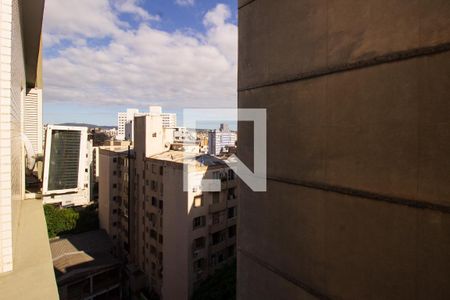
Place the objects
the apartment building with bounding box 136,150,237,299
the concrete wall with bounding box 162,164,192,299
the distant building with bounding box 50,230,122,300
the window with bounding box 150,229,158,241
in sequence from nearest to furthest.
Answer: the concrete wall with bounding box 162,164,192,299
the apartment building with bounding box 136,150,237,299
the window with bounding box 150,229,158,241
the distant building with bounding box 50,230,122,300

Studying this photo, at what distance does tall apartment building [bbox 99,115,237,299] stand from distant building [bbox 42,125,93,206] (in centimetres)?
956

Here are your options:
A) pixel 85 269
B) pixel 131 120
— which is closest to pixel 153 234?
pixel 85 269

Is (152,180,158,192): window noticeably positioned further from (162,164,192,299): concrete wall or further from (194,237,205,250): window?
(194,237,205,250): window

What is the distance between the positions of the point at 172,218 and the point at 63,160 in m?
11.1

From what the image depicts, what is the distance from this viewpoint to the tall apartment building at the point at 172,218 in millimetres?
14219

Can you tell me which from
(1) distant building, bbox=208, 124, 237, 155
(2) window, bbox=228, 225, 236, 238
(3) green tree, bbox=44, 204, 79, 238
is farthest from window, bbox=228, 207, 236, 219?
(1) distant building, bbox=208, 124, 237, 155

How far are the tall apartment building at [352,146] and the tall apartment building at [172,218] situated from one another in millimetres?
11556

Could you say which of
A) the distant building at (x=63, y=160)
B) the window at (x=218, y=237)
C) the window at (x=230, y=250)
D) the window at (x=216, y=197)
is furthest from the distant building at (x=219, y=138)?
the distant building at (x=63, y=160)

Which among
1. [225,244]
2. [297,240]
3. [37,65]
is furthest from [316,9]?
[225,244]

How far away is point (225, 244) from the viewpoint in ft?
52.7

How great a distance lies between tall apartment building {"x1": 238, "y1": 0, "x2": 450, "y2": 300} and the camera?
174 cm

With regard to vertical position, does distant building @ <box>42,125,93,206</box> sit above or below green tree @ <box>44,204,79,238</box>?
above

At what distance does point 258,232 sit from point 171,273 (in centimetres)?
1359

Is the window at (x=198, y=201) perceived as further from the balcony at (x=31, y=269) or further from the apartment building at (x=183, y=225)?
the balcony at (x=31, y=269)
